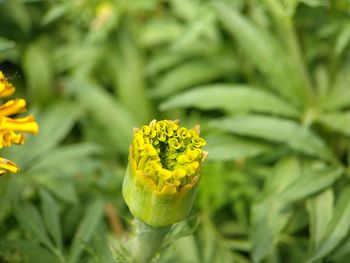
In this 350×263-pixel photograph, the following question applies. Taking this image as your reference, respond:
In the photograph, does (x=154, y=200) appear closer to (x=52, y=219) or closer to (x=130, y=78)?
(x=52, y=219)

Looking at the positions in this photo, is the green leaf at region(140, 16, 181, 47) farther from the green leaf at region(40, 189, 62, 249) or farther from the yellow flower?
the yellow flower

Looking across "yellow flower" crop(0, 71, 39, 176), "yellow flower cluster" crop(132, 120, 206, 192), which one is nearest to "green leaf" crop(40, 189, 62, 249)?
"yellow flower" crop(0, 71, 39, 176)

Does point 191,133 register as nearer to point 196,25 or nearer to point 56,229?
point 56,229

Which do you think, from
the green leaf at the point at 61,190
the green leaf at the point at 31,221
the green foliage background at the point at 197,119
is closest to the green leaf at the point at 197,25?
the green foliage background at the point at 197,119

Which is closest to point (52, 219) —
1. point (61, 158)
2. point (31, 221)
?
point (31, 221)

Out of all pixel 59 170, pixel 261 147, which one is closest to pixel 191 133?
pixel 261 147

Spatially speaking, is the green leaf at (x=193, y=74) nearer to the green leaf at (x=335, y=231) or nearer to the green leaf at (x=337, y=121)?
the green leaf at (x=337, y=121)
